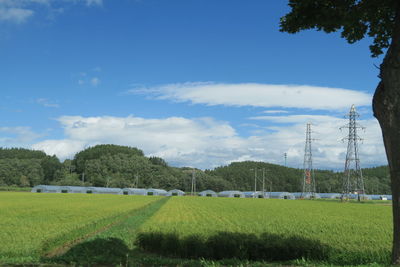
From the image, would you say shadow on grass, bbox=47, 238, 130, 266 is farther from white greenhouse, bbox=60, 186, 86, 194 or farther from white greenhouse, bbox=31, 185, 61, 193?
white greenhouse, bbox=60, 186, 86, 194

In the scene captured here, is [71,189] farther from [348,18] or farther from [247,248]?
[348,18]

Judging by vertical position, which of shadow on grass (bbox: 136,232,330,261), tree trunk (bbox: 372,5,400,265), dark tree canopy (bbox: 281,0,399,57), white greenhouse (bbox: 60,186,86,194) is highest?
dark tree canopy (bbox: 281,0,399,57)

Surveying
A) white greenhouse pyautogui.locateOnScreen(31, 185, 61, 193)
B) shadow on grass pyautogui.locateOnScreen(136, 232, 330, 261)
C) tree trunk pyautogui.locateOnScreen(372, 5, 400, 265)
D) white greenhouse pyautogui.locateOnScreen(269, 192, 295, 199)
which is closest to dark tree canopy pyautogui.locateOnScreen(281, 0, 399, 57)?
tree trunk pyautogui.locateOnScreen(372, 5, 400, 265)

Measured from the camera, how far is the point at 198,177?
7771 inches

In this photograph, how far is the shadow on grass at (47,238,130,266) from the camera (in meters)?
13.5

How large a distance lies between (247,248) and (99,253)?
635cm

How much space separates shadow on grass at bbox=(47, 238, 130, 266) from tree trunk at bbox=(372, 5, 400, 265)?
886 centimetres

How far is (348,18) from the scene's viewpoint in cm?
1153

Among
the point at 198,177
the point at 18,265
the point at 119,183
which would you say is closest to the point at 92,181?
the point at 119,183

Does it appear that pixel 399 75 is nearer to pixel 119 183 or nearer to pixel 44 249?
pixel 44 249

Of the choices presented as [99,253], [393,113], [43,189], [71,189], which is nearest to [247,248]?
[99,253]

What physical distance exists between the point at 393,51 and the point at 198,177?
618ft

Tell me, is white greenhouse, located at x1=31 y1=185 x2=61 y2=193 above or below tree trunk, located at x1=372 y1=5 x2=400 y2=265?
below

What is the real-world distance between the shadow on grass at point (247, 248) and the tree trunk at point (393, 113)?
21.9 ft
